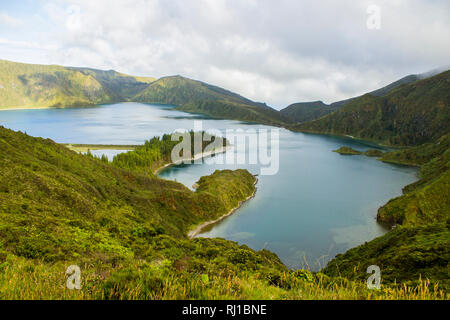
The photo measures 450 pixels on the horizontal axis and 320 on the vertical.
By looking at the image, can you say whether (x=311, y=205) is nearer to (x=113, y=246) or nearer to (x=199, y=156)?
(x=113, y=246)

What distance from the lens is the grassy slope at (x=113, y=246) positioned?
5101 millimetres

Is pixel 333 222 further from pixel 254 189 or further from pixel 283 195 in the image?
pixel 254 189

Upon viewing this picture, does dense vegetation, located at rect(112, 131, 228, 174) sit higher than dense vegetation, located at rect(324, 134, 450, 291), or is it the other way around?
dense vegetation, located at rect(112, 131, 228, 174)

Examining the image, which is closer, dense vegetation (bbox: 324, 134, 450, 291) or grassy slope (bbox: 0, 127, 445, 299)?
grassy slope (bbox: 0, 127, 445, 299)

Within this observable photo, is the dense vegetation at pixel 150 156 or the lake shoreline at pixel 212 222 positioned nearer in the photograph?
the lake shoreline at pixel 212 222

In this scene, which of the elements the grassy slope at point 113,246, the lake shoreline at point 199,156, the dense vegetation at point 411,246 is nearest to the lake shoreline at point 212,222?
the grassy slope at point 113,246

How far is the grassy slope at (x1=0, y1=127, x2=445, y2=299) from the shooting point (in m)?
5.10

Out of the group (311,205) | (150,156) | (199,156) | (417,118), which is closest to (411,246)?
(311,205)

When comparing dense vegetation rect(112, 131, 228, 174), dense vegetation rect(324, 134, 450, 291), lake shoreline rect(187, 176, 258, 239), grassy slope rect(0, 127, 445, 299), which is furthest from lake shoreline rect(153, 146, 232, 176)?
dense vegetation rect(324, 134, 450, 291)

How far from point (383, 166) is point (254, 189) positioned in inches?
2490

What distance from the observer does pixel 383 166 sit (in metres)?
102

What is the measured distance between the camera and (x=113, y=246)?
1697 cm

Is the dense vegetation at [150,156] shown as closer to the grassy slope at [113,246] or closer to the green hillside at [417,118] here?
the grassy slope at [113,246]

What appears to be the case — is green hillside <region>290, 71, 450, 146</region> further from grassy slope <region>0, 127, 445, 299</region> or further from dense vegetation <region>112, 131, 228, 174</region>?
grassy slope <region>0, 127, 445, 299</region>
